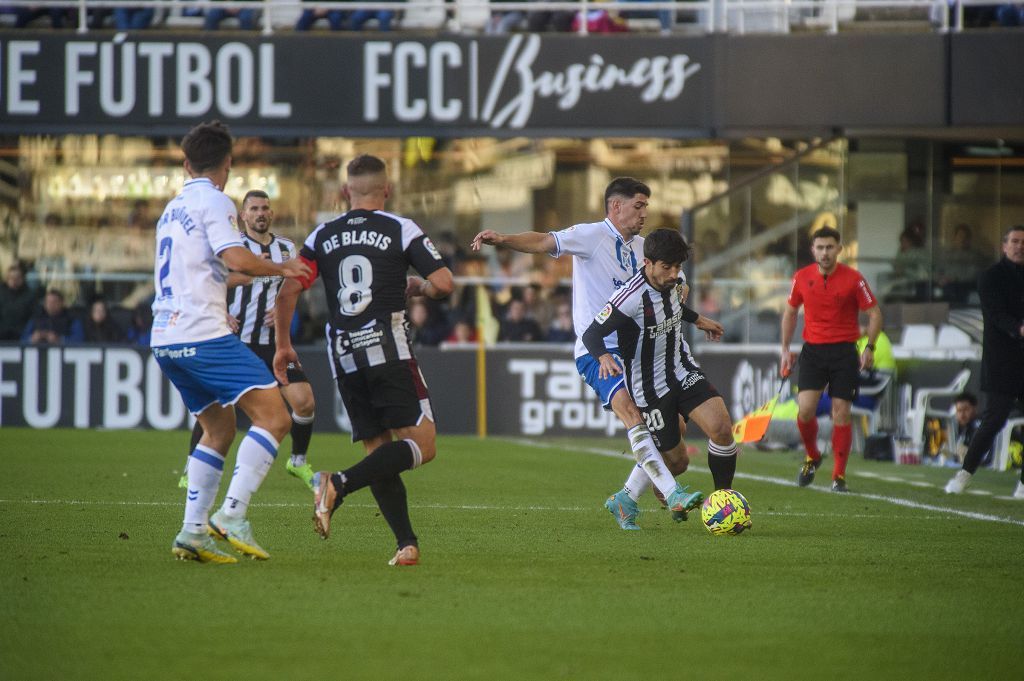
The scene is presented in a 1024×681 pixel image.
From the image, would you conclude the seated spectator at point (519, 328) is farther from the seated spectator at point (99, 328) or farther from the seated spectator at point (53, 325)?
the seated spectator at point (53, 325)

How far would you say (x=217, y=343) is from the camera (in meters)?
7.06

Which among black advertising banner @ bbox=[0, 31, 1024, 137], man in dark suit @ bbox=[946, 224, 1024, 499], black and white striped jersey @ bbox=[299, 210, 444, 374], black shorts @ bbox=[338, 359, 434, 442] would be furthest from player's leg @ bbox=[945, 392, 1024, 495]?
black advertising banner @ bbox=[0, 31, 1024, 137]

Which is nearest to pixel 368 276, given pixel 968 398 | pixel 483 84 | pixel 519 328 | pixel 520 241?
pixel 520 241

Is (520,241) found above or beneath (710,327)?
above

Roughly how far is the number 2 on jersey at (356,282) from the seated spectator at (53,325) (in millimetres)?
13803

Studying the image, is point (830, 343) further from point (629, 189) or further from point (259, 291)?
point (259, 291)

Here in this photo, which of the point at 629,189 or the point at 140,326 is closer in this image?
the point at 629,189

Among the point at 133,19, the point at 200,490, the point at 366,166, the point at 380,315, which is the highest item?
the point at 133,19

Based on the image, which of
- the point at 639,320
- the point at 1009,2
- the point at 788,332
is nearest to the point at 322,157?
the point at 1009,2

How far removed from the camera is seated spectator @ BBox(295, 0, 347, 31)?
67.1 feet

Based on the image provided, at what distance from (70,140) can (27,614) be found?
742 inches

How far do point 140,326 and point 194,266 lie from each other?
14.2 meters

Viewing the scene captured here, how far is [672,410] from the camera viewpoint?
9242 millimetres

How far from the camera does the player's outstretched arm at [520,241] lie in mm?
8594
